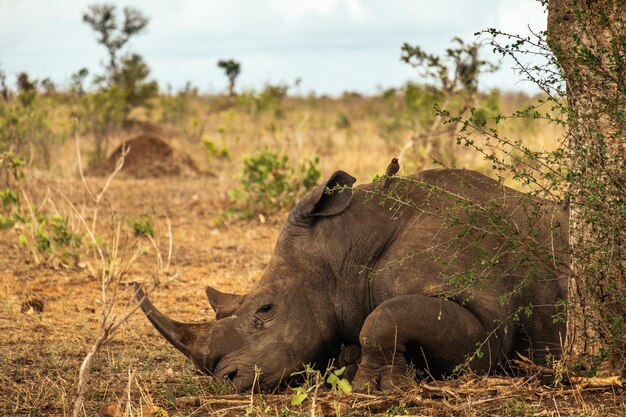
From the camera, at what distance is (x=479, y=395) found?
4.95 meters

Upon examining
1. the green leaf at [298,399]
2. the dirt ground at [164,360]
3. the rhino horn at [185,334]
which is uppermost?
the rhino horn at [185,334]

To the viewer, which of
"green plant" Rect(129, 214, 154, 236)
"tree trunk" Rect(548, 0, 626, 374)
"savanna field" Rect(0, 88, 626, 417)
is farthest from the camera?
"green plant" Rect(129, 214, 154, 236)

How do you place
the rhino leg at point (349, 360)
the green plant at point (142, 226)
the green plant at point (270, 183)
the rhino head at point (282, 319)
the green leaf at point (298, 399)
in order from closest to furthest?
the green leaf at point (298, 399)
the rhino head at point (282, 319)
the rhino leg at point (349, 360)
the green plant at point (142, 226)
the green plant at point (270, 183)

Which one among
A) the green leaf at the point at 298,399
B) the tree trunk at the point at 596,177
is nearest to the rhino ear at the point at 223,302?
the green leaf at the point at 298,399

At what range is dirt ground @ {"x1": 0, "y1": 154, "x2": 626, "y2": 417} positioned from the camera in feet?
15.9

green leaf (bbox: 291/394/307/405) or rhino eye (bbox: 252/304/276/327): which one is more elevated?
rhino eye (bbox: 252/304/276/327)

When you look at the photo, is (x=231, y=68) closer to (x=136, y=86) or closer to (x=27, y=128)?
(x=136, y=86)

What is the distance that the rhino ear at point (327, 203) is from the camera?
5906 mm

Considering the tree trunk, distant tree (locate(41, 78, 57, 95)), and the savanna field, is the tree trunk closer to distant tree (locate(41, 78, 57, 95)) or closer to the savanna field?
the savanna field

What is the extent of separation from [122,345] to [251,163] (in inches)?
225

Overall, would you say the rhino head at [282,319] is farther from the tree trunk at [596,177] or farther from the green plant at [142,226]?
the green plant at [142,226]

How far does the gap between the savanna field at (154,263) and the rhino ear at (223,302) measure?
38 centimetres

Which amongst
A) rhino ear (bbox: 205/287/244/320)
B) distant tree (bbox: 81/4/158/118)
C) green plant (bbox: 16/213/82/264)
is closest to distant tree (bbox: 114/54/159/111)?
distant tree (bbox: 81/4/158/118)

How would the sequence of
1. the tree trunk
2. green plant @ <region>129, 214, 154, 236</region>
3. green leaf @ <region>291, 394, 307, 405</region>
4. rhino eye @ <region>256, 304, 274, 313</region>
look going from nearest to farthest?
green leaf @ <region>291, 394, 307, 405</region> → the tree trunk → rhino eye @ <region>256, 304, 274, 313</region> → green plant @ <region>129, 214, 154, 236</region>
